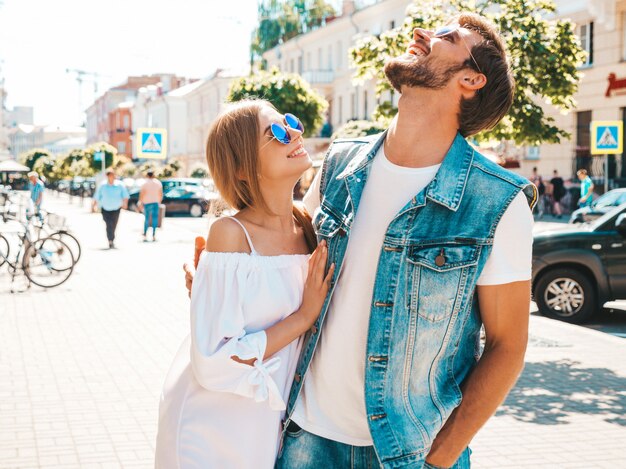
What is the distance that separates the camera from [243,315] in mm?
2381

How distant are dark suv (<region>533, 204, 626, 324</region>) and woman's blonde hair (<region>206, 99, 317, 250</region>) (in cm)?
851

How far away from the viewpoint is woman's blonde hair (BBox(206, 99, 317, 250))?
2562 mm

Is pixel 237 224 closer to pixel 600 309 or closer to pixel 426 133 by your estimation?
pixel 426 133

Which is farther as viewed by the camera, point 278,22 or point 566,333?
point 278,22

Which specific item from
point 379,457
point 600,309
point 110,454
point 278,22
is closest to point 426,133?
point 379,457

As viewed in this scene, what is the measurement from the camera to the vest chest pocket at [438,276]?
2.10m

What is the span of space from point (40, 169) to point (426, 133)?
10164 cm

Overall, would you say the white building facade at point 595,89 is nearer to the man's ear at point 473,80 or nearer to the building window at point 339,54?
the building window at point 339,54

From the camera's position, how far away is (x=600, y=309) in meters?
11.4

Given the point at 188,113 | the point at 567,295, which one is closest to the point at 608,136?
the point at 567,295

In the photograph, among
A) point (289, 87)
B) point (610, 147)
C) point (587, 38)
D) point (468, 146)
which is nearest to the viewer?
point (468, 146)

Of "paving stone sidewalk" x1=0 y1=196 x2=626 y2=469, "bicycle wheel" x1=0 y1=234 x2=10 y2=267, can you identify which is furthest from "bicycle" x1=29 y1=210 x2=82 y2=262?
"paving stone sidewalk" x1=0 y1=196 x2=626 y2=469

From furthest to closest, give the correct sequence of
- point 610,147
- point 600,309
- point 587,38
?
1. point 587,38
2. point 610,147
3. point 600,309

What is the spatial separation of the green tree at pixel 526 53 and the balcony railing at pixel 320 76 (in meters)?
44.4
